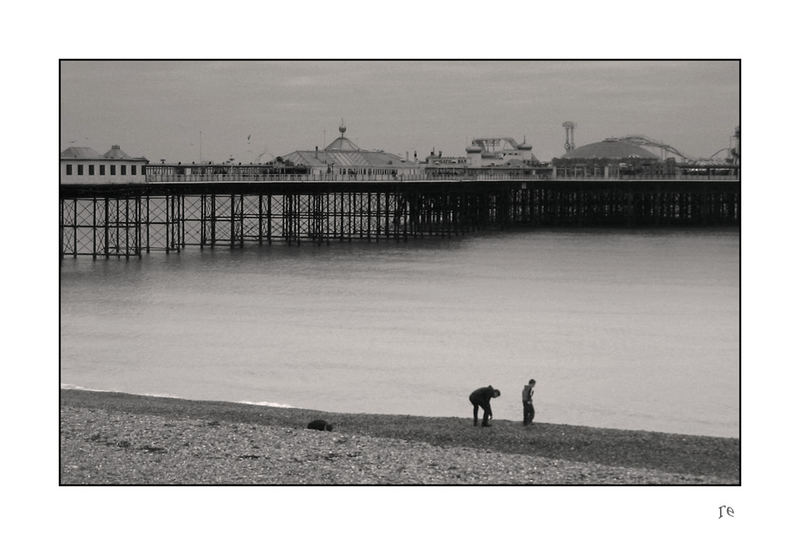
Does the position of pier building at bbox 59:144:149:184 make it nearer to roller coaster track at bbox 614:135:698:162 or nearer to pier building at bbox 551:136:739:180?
pier building at bbox 551:136:739:180

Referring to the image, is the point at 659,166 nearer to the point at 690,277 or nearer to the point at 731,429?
the point at 690,277

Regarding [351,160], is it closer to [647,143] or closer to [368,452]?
[647,143]

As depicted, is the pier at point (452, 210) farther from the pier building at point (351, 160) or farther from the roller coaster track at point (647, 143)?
the roller coaster track at point (647, 143)

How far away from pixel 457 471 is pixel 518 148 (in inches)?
5198

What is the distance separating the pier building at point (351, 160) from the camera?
92.4 m

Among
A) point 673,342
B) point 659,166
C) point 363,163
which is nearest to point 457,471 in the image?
point 673,342

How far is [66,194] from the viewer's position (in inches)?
1768

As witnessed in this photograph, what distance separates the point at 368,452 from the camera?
1433 cm

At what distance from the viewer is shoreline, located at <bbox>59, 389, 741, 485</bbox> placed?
43.9 ft

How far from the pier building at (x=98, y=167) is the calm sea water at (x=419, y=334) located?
295 centimetres

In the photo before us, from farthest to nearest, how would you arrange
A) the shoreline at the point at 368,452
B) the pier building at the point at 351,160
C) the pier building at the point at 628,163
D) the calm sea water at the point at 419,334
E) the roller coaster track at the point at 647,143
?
the roller coaster track at the point at 647,143, the pier building at the point at 628,163, the pier building at the point at 351,160, the calm sea water at the point at 419,334, the shoreline at the point at 368,452

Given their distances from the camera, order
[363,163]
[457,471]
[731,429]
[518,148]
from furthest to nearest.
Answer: [518,148] → [363,163] → [731,429] → [457,471]

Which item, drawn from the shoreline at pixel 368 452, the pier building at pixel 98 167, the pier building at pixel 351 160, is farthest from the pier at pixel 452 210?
the shoreline at pixel 368 452

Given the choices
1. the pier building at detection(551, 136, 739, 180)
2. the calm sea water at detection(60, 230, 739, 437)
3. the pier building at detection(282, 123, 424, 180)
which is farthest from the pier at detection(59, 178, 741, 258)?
the pier building at detection(551, 136, 739, 180)
